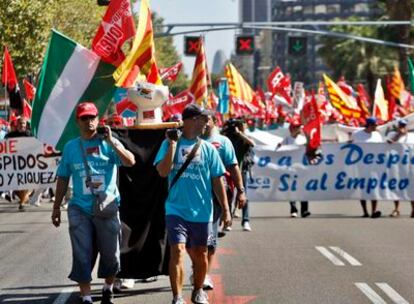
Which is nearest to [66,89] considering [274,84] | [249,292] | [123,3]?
[123,3]

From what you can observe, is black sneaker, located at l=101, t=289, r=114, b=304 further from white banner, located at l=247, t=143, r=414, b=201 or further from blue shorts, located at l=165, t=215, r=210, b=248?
white banner, located at l=247, t=143, r=414, b=201

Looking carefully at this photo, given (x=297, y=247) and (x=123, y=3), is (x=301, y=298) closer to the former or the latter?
(x=123, y=3)

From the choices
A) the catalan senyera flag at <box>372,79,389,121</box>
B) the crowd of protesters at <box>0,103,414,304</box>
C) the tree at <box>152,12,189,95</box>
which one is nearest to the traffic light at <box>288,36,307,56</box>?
the catalan senyera flag at <box>372,79,389,121</box>

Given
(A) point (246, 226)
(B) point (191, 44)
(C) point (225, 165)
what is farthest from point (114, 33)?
(B) point (191, 44)

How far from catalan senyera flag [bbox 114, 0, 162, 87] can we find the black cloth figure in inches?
25.3

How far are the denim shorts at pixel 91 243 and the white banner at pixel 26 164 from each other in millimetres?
12404

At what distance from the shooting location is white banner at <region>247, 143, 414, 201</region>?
21.8 meters

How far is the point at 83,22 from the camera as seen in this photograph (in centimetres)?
4553

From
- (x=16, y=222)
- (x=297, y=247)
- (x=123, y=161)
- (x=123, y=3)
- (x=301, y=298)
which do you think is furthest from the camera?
(x=16, y=222)

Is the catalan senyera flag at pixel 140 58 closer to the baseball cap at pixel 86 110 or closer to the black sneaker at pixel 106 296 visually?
the baseball cap at pixel 86 110

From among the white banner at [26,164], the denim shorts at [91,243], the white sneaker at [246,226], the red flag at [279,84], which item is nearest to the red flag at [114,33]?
the denim shorts at [91,243]

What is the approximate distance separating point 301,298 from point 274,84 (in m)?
36.2

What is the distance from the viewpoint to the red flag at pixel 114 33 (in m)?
11.2

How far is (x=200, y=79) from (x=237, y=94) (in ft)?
74.2
